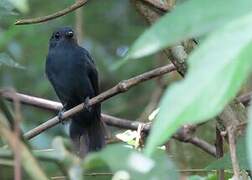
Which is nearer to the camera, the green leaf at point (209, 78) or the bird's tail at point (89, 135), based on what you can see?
the green leaf at point (209, 78)

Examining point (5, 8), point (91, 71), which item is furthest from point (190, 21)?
point (91, 71)

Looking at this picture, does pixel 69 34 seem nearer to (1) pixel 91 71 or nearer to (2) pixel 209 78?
(1) pixel 91 71

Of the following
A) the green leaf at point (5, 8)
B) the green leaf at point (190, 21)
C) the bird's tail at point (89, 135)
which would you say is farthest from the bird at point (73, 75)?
the green leaf at point (190, 21)

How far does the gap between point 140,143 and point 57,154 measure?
3.47 feet

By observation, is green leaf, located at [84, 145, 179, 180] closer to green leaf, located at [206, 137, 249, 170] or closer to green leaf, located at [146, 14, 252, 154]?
green leaf, located at [146, 14, 252, 154]

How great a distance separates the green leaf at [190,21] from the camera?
1.85ft

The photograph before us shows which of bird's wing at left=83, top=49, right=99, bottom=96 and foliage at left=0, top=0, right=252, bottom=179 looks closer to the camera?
foliage at left=0, top=0, right=252, bottom=179

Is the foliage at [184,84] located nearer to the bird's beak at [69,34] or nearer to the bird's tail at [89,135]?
the bird's tail at [89,135]

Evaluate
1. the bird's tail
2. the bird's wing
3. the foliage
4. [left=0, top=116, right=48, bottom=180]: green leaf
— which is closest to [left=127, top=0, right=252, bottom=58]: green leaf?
the foliage

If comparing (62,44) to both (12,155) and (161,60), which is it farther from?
(12,155)

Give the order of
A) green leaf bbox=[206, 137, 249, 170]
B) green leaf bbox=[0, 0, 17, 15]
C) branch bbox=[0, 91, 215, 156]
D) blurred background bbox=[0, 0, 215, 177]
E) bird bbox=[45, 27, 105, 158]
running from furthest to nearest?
blurred background bbox=[0, 0, 215, 177]
bird bbox=[45, 27, 105, 158]
branch bbox=[0, 91, 215, 156]
green leaf bbox=[0, 0, 17, 15]
green leaf bbox=[206, 137, 249, 170]

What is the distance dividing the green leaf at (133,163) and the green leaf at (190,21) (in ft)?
0.31

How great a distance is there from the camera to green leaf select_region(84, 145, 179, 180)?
0.63m

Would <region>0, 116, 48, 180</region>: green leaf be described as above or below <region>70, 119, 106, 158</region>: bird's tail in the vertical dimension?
below
